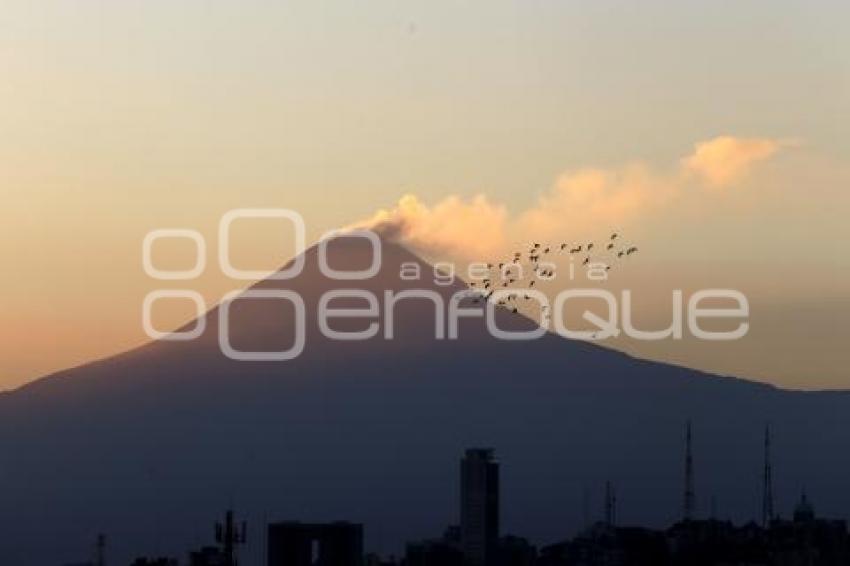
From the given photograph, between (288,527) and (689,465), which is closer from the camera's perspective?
(288,527)

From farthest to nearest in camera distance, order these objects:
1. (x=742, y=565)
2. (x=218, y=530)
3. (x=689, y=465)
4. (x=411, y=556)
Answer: (x=689, y=465)
(x=411, y=556)
(x=742, y=565)
(x=218, y=530)

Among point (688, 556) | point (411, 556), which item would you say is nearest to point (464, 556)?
point (411, 556)

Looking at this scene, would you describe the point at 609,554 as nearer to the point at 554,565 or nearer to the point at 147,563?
the point at 554,565

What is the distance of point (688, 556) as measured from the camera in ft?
290

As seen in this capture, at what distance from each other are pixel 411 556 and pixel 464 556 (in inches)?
102

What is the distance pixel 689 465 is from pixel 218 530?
155 ft

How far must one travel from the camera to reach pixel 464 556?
3536 inches

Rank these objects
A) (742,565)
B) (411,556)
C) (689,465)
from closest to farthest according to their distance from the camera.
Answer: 1. (742,565)
2. (411,556)
3. (689,465)

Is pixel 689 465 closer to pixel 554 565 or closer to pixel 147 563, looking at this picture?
pixel 554 565

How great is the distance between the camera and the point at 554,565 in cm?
9044

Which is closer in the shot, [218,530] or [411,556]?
[218,530]

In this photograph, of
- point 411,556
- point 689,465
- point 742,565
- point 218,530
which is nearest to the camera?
point 218,530

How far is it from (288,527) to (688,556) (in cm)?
1429

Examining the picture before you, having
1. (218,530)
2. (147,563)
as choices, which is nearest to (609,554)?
(147,563)
